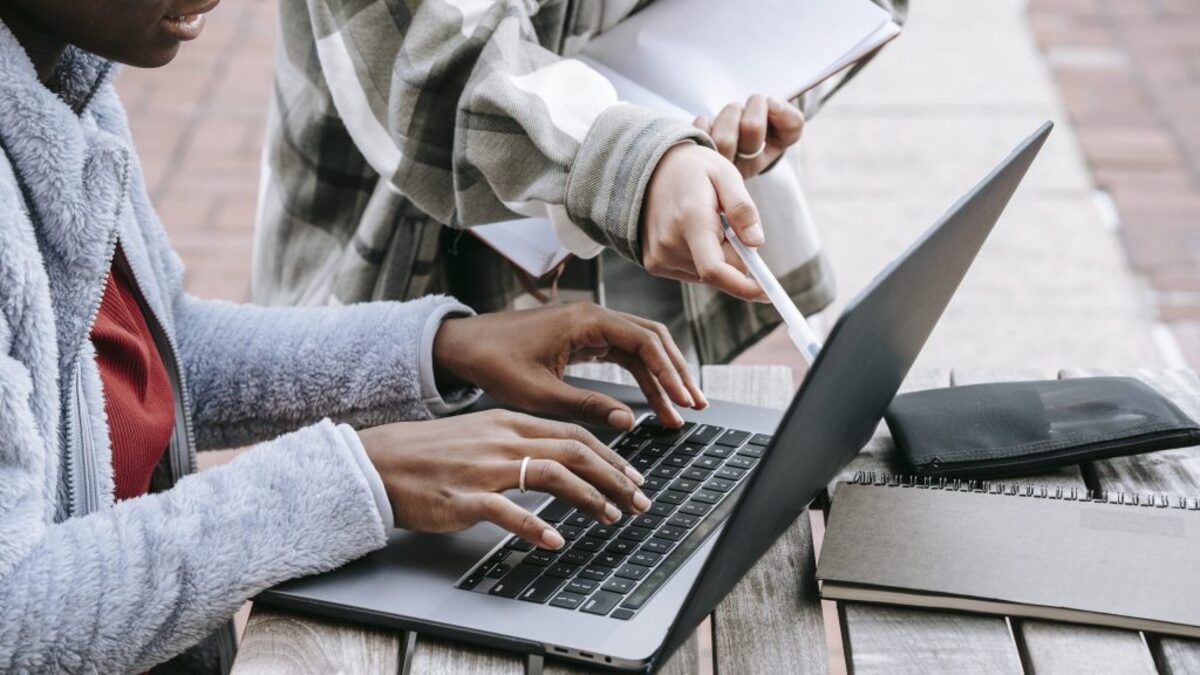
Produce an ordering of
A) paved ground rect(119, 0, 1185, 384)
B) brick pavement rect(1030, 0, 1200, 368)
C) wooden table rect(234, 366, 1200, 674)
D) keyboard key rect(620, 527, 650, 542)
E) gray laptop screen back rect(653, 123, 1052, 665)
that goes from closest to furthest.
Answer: gray laptop screen back rect(653, 123, 1052, 665) < wooden table rect(234, 366, 1200, 674) < keyboard key rect(620, 527, 650, 542) < paved ground rect(119, 0, 1185, 384) < brick pavement rect(1030, 0, 1200, 368)

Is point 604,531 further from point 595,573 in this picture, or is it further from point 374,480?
point 374,480

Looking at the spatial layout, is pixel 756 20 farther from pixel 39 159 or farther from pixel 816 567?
pixel 39 159

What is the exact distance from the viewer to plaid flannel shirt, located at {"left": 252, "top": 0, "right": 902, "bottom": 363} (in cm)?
125

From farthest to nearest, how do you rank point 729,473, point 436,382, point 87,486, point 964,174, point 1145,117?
point 1145,117
point 964,174
point 436,382
point 729,473
point 87,486

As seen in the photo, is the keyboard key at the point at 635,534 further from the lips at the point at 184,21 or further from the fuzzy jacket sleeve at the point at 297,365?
the lips at the point at 184,21

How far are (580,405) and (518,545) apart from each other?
196mm

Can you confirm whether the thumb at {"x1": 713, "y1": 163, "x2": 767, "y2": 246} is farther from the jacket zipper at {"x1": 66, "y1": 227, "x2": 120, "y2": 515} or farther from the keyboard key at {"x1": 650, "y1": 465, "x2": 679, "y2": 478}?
the jacket zipper at {"x1": 66, "y1": 227, "x2": 120, "y2": 515}

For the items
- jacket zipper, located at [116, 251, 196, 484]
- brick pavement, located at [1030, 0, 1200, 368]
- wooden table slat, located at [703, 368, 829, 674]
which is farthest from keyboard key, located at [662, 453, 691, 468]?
brick pavement, located at [1030, 0, 1200, 368]

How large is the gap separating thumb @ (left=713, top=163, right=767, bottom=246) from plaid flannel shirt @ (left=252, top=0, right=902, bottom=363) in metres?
0.07

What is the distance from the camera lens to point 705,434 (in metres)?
1.25

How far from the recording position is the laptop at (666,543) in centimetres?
92

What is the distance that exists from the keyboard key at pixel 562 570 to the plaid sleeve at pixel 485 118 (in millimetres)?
294

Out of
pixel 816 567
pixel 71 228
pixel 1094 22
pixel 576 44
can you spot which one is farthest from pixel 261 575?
pixel 1094 22

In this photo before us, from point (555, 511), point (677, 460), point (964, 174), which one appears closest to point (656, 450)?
point (677, 460)
